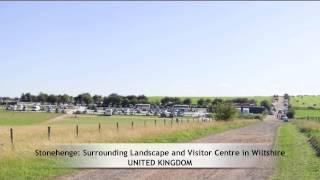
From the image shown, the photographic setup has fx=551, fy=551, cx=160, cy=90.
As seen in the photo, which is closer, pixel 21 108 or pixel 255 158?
pixel 255 158

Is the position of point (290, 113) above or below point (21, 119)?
above

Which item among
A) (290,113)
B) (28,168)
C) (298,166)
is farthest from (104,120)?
(28,168)

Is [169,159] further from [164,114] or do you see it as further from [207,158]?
[164,114]

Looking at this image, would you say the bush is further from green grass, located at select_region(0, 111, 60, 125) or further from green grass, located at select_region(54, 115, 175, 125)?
green grass, located at select_region(0, 111, 60, 125)

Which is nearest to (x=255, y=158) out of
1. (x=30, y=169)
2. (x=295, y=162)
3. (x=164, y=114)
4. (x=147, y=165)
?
(x=295, y=162)

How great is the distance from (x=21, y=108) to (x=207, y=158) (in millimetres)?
135467

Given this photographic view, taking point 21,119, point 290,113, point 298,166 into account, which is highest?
point 290,113

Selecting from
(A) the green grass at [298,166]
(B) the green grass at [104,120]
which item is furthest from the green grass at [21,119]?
(A) the green grass at [298,166]

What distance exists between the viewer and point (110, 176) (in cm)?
1628

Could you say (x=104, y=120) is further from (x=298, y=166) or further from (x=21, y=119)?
(x=298, y=166)

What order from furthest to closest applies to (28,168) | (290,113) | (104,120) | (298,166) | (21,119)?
(290,113) → (104,120) → (21,119) → (298,166) → (28,168)

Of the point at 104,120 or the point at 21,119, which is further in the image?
the point at 104,120

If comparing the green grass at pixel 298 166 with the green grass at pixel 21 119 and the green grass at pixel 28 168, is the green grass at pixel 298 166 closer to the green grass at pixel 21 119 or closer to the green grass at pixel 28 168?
the green grass at pixel 28 168

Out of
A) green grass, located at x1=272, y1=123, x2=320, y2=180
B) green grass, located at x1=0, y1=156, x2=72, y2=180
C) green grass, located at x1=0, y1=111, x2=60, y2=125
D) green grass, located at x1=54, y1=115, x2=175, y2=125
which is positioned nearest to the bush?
green grass, located at x1=54, y1=115, x2=175, y2=125
